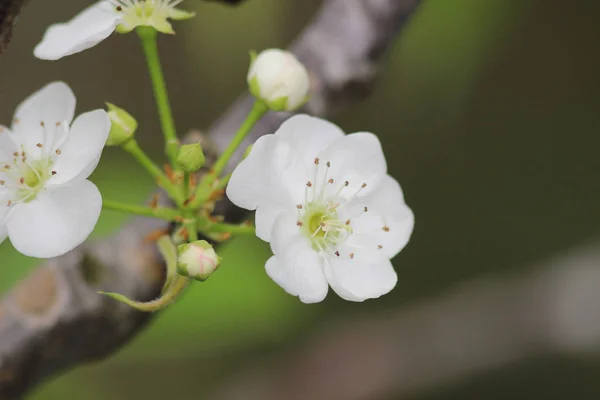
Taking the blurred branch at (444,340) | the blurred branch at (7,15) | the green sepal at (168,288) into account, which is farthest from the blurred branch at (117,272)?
the blurred branch at (444,340)

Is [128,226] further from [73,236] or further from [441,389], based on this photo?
[441,389]

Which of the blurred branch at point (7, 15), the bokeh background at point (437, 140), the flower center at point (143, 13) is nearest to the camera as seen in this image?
the blurred branch at point (7, 15)

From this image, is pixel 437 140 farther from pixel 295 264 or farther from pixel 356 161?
A: pixel 295 264

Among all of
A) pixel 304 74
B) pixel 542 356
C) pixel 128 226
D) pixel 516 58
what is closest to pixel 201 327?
pixel 128 226

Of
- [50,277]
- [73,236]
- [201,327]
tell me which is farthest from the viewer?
[201,327]

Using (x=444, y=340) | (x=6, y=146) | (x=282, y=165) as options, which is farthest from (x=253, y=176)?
(x=444, y=340)

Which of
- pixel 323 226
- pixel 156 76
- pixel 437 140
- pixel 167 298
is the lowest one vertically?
pixel 167 298

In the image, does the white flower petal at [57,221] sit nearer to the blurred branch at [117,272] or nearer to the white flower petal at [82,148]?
the white flower petal at [82,148]
